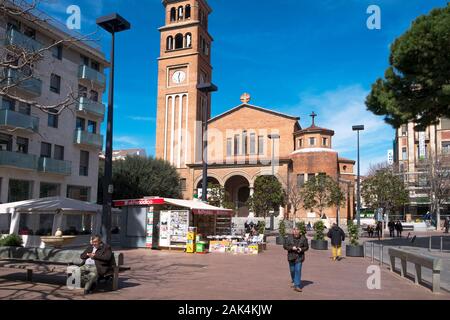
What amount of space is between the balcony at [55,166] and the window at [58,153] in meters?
0.76

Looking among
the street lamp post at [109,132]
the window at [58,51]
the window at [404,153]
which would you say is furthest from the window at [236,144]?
the street lamp post at [109,132]

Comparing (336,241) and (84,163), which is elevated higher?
(84,163)

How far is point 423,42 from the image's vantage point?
17156 mm

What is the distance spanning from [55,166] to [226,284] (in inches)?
909

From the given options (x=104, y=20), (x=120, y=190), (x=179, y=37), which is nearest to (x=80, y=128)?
(x=120, y=190)

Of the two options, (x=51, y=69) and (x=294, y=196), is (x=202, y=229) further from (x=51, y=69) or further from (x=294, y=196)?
(x=294, y=196)

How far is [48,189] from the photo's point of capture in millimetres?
30359

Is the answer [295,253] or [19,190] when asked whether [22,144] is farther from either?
[295,253]

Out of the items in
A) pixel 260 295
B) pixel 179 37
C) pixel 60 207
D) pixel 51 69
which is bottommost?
pixel 260 295

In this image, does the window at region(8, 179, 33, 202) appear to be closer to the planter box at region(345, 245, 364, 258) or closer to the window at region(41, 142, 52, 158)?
the window at region(41, 142, 52, 158)

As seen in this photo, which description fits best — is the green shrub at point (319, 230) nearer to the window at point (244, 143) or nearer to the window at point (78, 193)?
the window at point (78, 193)

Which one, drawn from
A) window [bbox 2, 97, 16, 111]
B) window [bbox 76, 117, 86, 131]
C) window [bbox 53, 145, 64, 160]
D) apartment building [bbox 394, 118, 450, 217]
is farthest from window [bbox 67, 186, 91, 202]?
apartment building [bbox 394, 118, 450, 217]

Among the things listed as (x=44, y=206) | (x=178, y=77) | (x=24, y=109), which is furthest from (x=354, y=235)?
(x=178, y=77)

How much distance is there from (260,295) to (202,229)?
15209mm
